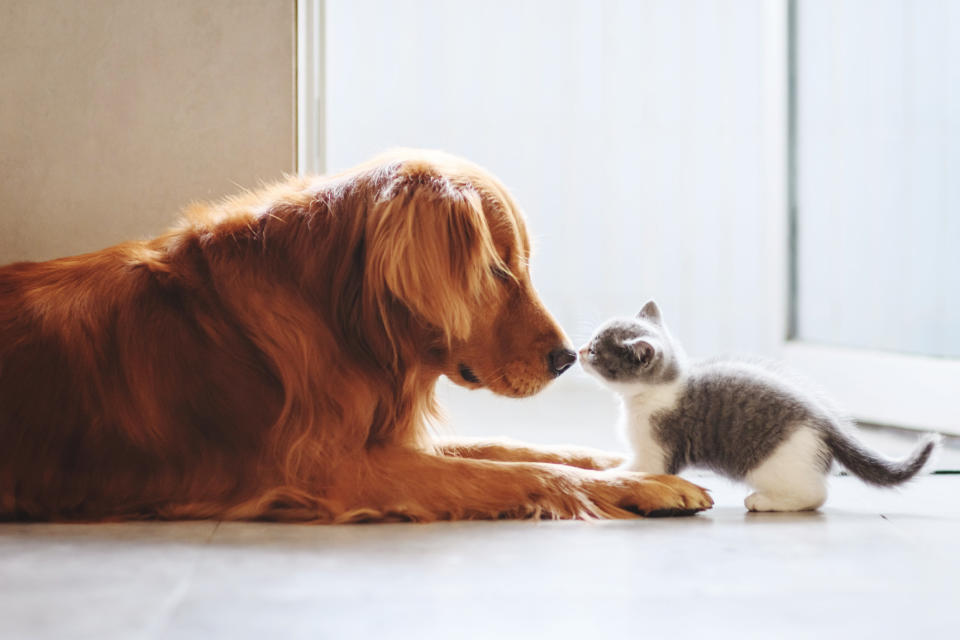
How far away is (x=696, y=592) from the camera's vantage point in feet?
3.93

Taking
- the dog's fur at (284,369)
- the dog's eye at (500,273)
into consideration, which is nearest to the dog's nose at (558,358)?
the dog's fur at (284,369)

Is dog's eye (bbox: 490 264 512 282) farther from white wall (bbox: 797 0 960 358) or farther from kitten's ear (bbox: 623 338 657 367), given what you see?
white wall (bbox: 797 0 960 358)

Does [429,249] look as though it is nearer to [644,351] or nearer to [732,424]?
[644,351]

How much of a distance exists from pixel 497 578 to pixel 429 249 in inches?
21.5

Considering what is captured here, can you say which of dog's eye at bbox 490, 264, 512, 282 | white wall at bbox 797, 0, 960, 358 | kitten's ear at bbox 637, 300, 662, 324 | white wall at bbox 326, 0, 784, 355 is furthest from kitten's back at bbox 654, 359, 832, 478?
white wall at bbox 326, 0, 784, 355

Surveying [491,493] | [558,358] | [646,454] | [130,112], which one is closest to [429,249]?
[558,358]

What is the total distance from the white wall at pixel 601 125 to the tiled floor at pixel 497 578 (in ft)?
6.74

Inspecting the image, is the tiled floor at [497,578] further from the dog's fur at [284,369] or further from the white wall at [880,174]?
the white wall at [880,174]

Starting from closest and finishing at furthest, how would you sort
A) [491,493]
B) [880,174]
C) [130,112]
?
[491,493] → [130,112] → [880,174]

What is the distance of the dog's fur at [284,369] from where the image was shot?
156 cm

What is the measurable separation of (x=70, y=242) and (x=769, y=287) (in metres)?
1.84

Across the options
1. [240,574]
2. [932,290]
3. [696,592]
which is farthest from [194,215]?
[932,290]

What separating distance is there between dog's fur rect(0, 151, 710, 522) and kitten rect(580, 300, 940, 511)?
0.28 ft

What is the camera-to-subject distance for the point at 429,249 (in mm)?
1597
